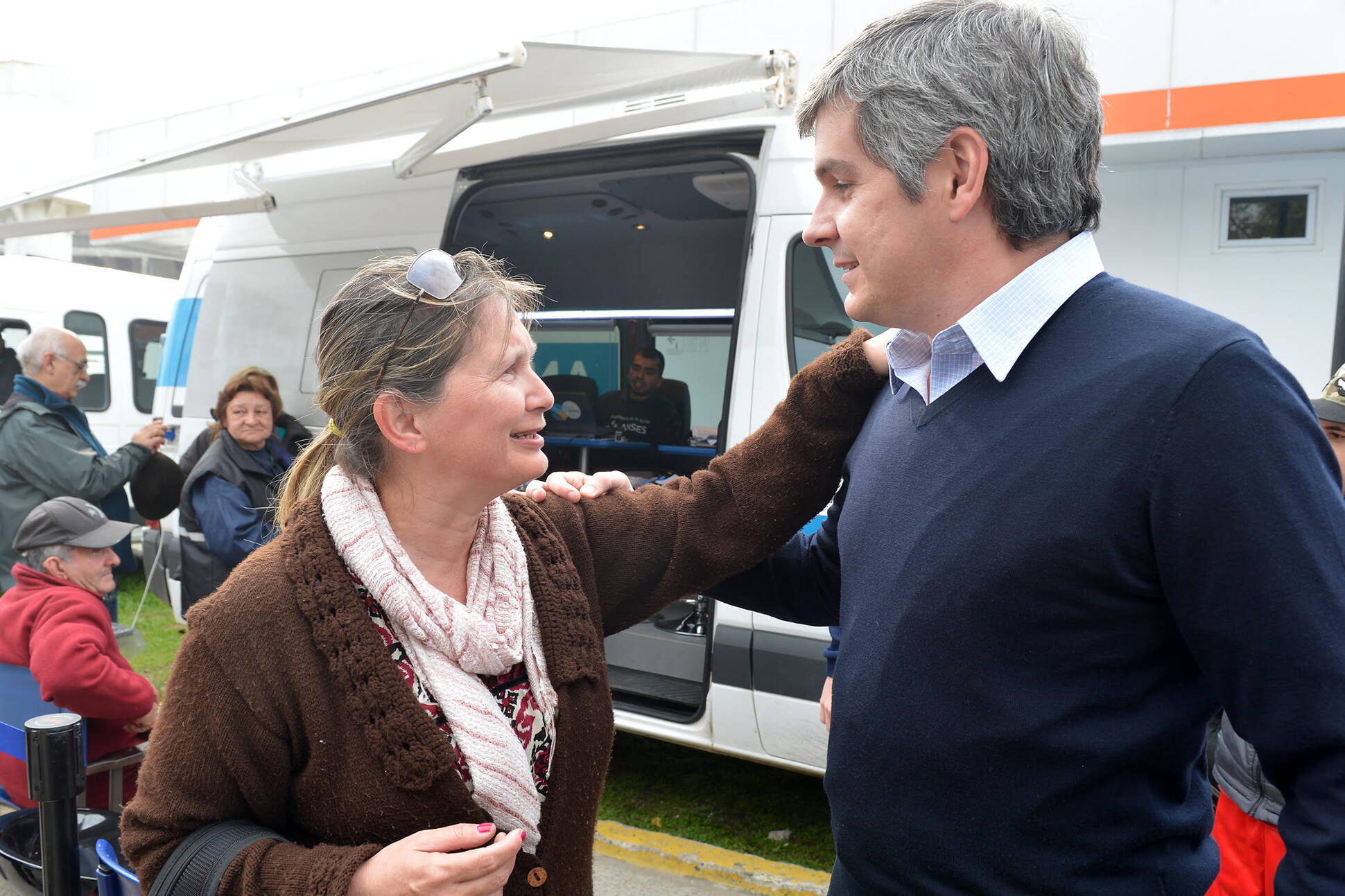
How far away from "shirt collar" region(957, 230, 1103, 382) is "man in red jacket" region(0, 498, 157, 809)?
2.71 metres

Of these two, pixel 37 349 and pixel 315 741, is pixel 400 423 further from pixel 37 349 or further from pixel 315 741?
pixel 37 349

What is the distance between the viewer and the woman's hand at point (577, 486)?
181 centimetres

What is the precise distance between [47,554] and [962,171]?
320 cm

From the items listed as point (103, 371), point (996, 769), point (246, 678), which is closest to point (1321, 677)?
point (996, 769)

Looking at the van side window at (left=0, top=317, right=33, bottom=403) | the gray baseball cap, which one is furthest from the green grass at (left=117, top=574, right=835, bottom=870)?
the van side window at (left=0, top=317, right=33, bottom=403)

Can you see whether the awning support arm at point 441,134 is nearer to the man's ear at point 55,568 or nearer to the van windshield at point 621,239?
the van windshield at point 621,239

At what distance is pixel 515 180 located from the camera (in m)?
4.45

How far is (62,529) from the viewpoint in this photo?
327 cm

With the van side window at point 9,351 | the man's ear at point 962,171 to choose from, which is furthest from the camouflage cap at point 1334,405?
the van side window at point 9,351

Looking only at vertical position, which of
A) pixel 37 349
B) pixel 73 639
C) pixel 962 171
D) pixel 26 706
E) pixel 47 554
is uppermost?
pixel 962 171

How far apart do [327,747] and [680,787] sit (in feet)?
11.0

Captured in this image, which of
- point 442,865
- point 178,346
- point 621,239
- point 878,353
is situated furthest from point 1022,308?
point 178,346

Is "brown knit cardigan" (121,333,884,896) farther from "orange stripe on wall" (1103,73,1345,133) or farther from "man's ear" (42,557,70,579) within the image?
"orange stripe on wall" (1103,73,1345,133)

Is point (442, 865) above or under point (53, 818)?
above
